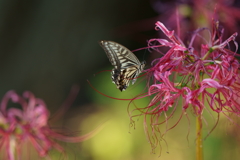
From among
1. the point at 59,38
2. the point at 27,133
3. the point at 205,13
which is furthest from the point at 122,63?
the point at 59,38

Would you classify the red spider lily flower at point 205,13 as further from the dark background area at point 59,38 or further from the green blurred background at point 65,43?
the dark background area at point 59,38

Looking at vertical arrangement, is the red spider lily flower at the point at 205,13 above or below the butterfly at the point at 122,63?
above

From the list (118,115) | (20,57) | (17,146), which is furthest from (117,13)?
(17,146)

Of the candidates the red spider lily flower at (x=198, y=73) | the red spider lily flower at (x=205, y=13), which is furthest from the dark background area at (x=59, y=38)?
the red spider lily flower at (x=198, y=73)

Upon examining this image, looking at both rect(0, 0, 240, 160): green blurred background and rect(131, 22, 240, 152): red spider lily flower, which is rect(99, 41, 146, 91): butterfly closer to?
rect(131, 22, 240, 152): red spider lily flower

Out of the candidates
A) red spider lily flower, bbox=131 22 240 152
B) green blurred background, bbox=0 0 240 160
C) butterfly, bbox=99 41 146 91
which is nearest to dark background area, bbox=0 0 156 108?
green blurred background, bbox=0 0 240 160

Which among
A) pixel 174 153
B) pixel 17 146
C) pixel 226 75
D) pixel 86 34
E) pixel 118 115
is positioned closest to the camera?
pixel 226 75

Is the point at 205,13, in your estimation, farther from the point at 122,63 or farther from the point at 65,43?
the point at 65,43

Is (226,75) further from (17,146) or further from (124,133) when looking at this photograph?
(124,133)

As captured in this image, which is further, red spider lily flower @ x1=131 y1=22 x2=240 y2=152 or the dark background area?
the dark background area
